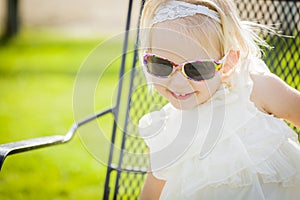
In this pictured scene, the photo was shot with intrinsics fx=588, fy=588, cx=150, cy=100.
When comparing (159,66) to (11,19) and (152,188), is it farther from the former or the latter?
(11,19)

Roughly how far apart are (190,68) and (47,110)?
137 inches

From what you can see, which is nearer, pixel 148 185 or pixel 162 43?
pixel 162 43

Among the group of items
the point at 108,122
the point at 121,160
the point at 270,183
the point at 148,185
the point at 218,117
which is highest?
the point at 218,117

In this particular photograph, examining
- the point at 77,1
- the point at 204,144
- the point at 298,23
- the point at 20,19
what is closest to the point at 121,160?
the point at 204,144

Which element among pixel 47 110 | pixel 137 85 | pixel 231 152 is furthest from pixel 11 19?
pixel 231 152

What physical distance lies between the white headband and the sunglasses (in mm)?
120

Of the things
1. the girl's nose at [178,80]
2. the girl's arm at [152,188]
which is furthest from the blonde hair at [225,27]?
the girl's arm at [152,188]

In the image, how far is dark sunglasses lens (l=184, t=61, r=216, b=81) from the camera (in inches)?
68.2

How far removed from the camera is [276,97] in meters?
1.76

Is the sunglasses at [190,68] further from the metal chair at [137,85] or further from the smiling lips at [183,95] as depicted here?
the metal chair at [137,85]

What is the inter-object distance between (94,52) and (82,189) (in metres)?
1.74

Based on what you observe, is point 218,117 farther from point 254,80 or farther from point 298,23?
point 298,23

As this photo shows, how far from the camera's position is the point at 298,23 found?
240 centimetres

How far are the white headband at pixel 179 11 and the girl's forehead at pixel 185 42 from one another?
0.07 ft
